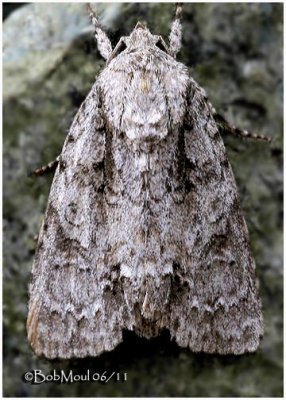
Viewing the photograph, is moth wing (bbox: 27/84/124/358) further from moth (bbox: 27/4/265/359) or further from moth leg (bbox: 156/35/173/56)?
moth leg (bbox: 156/35/173/56)

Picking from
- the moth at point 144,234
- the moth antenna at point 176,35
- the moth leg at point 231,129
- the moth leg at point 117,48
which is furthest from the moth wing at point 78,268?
the moth leg at point 231,129

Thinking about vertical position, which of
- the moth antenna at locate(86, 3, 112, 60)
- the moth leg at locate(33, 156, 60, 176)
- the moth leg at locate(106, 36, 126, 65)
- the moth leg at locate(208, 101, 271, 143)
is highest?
the moth antenna at locate(86, 3, 112, 60)

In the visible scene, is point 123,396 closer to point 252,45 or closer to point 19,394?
point 19,394

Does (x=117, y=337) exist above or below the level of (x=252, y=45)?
below

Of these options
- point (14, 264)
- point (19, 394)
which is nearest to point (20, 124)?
point (14, 264)

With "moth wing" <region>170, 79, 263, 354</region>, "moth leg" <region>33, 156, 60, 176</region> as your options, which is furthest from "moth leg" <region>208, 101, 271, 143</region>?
"moth leg" <region>33, 156, 60, 176</region>

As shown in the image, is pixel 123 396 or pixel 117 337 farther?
pixel 123 396
